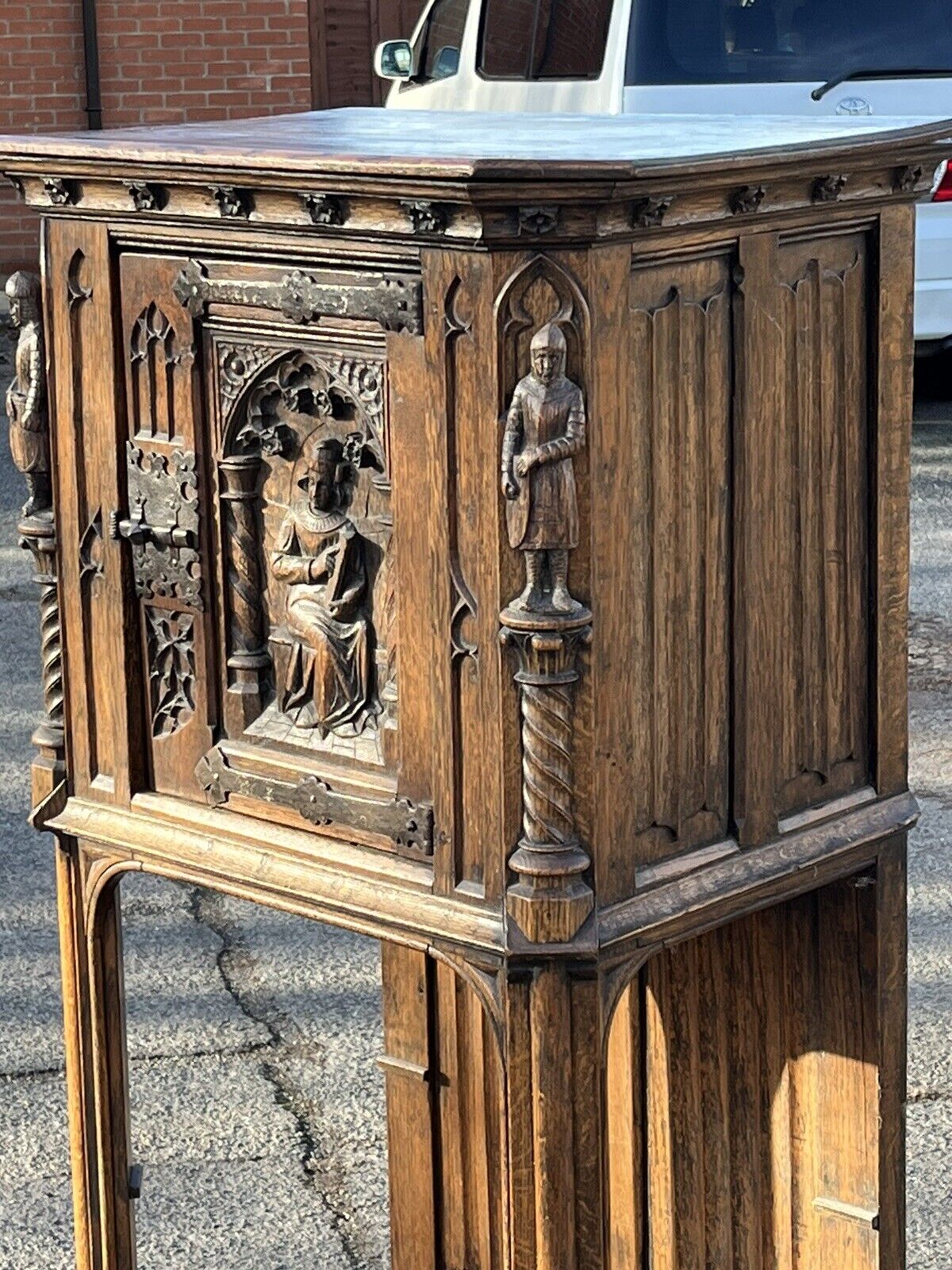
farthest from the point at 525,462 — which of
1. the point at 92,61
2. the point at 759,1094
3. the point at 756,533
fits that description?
the point at 92,61

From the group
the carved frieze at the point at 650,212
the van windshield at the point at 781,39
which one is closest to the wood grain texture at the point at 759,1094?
the carved frieze at the point at 650,212

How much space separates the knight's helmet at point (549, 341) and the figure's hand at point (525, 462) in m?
0.08

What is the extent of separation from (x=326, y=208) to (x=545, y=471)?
0.30m

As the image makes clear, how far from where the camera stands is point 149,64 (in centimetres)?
1017

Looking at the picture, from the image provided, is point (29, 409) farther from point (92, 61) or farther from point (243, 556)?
point (92, 61)

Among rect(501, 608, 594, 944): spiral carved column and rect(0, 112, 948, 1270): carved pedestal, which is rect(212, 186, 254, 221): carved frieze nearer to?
rect(0, 112, 948, 1270): carved pedestal

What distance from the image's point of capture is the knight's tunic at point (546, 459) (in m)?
1.71

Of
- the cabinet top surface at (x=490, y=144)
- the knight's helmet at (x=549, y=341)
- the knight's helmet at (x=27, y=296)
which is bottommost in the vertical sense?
the knight's helmet at (x=549, y=341)

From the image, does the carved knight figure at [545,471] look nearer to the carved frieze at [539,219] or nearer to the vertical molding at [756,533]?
the carved frieze at [539,219]

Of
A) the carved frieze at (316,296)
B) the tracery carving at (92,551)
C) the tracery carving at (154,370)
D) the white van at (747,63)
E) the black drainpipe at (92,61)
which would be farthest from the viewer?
the black drainpipe at (92,61)

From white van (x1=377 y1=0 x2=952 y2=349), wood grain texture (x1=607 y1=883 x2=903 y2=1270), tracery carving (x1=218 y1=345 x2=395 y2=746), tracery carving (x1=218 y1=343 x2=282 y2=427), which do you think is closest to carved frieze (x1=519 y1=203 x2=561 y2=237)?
tracery carving (x1=218 y1=345 x2=395 y2=746)

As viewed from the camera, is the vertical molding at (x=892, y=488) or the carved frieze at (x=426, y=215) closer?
the carved frieze at (x=426, y=215)

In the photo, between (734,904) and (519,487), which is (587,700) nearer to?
(519,487)

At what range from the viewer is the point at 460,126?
2.35 meters
